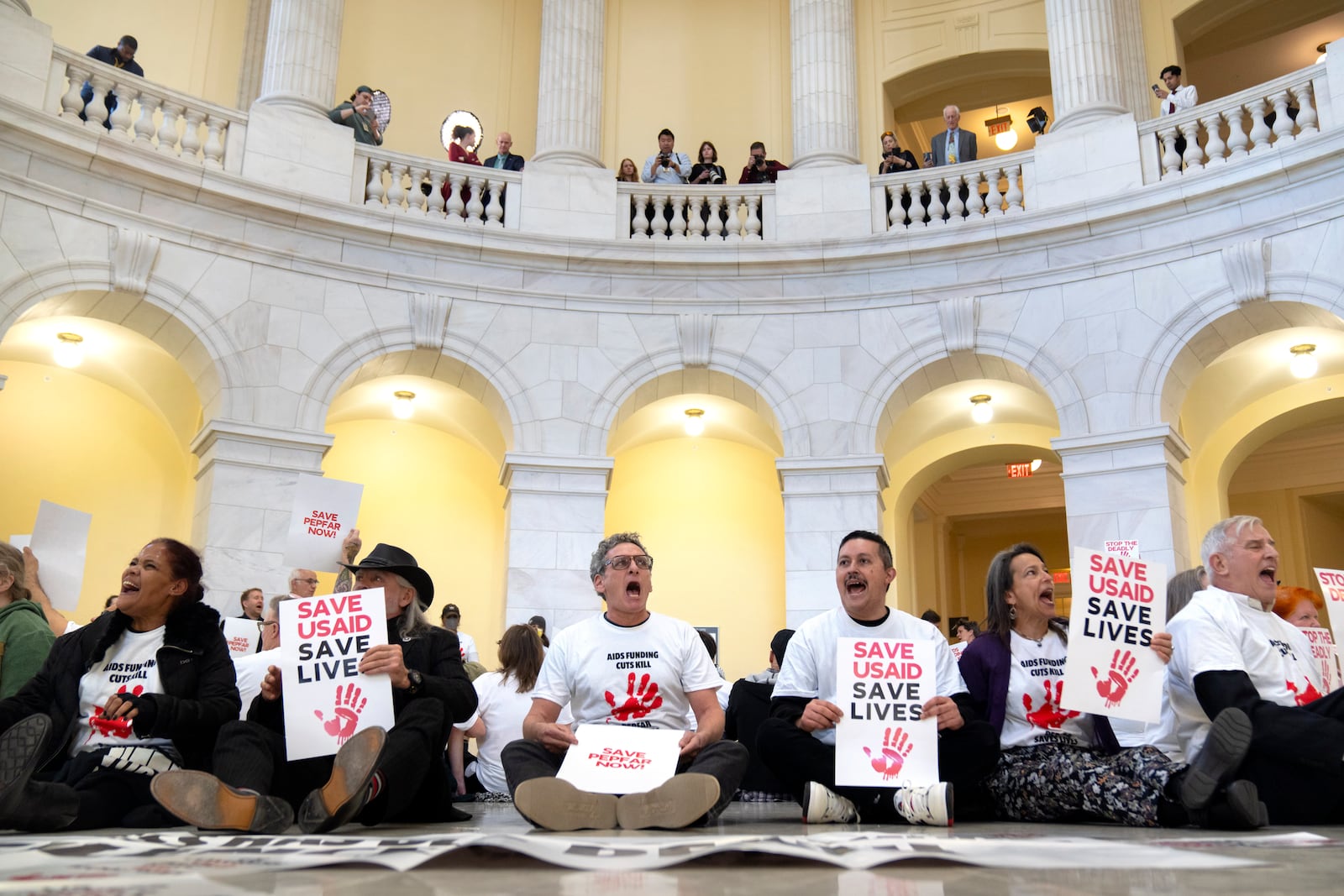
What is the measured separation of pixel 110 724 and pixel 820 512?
30.5 feet

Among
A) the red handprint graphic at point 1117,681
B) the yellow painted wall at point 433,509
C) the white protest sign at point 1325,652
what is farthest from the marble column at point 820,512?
the red handprint graphic at point 1117,681

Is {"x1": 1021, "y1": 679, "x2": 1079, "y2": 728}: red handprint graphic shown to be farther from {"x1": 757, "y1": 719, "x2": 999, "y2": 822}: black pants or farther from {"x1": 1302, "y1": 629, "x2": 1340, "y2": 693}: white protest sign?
{"x1": 1302, "y1": 629, "x2": 1340, "y2": 693}: white protest sign

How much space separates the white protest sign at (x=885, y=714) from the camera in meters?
4.79

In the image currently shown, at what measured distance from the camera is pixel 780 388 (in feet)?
44.5

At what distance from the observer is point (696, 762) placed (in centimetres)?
484

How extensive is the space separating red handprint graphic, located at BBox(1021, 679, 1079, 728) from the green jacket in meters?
4.42

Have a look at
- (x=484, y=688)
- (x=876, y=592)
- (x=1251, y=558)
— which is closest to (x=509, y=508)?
(x=484, y=688)

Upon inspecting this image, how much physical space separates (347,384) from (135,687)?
8.70 m

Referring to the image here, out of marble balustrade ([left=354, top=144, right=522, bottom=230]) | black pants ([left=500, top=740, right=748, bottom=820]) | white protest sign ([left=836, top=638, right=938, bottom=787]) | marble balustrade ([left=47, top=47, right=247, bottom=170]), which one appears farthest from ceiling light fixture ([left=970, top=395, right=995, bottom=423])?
black pants ([left=500, top=740, right=748, bottom=820])

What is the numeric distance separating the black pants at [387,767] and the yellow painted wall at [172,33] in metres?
12.6

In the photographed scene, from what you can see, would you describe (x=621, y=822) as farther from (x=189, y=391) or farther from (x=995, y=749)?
(x=189, y=391)

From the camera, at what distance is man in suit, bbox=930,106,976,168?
47.6 ft

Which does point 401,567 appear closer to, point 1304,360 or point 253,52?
point 1304,360

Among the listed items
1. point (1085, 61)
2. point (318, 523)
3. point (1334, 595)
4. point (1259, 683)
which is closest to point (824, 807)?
point (1259, 683)
